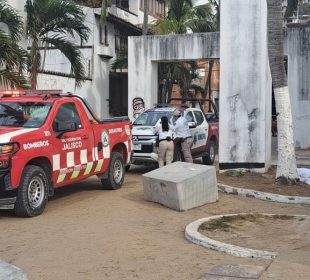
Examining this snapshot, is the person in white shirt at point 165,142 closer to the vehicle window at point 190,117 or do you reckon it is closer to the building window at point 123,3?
the vehicle window at point 190,117

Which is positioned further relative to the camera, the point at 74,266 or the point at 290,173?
the point at 290,173

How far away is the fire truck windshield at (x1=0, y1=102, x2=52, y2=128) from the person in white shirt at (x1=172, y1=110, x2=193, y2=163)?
191 inches

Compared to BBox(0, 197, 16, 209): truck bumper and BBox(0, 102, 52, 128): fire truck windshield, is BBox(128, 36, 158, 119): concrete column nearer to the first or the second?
BBox(0, 102, 52, 128): fire truck windshield

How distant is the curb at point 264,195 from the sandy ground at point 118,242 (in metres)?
0.17

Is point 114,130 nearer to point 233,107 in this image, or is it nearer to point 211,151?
point 233,107

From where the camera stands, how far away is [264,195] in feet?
34.0

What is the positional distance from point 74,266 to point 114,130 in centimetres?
540

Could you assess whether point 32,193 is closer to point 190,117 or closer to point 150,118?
point 150,118

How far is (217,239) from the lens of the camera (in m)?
7.26

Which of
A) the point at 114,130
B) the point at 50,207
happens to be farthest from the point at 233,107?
the point at 50,207

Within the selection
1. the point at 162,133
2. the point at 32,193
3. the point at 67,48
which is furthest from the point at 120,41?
the point at 32,193

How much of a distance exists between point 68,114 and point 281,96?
424 cm

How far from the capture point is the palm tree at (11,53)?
44.5 feet

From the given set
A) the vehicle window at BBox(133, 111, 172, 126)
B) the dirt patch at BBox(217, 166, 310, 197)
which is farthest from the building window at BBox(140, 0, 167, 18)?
the dirt patch at BBox(217, 166, 310, 197)
